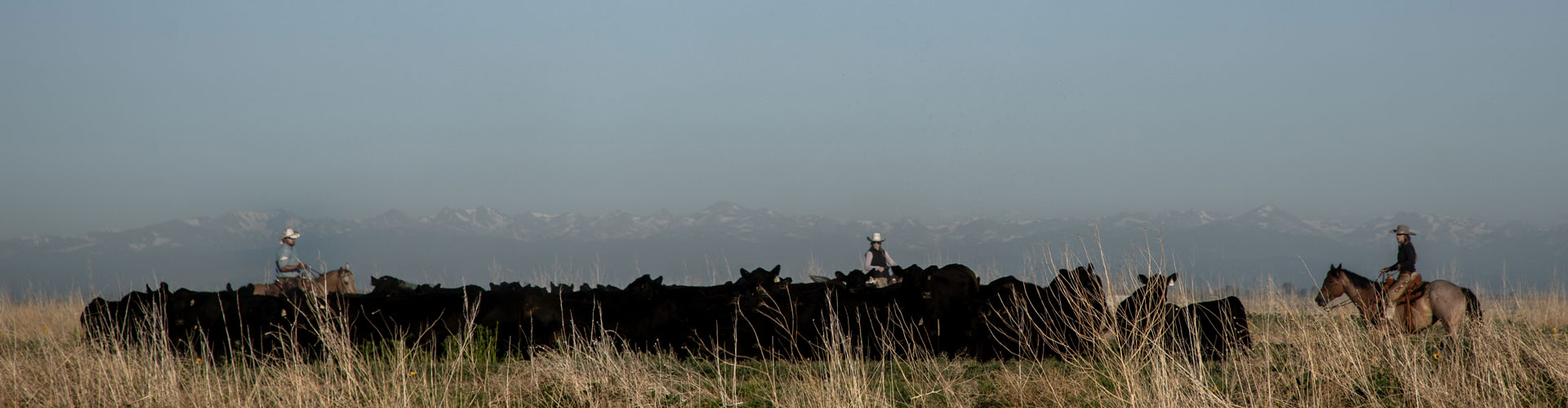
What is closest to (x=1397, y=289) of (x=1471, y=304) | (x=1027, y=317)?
(x=1471, y=304)

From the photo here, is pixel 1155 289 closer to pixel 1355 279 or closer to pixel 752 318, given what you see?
pixel 752 318

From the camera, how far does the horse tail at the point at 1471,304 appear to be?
11.6 meters

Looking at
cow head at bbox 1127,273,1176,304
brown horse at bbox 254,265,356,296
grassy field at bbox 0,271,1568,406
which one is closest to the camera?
grassy field at bbox 0,271,1568,406

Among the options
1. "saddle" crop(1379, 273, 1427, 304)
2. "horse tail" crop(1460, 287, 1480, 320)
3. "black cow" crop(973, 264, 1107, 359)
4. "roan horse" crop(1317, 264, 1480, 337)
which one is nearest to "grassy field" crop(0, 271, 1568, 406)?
"black cow" crop(973, 264, 1107, 359)

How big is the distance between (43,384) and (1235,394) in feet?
30.7

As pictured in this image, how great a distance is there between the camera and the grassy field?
6.62 m

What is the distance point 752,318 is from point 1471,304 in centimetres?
842

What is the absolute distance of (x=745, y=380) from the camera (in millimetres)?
8141

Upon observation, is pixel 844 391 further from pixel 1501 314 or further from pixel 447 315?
pixel 1501 314

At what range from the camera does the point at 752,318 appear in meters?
9.67

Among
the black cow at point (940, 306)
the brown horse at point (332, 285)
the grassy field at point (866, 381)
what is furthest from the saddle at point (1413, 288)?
the brown horse at point (332, 285)

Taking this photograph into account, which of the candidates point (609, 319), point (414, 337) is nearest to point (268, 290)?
point (414, 337)

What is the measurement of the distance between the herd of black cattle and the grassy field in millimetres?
481

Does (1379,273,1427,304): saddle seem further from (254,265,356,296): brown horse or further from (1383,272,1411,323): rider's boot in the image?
(254,265,356,296): brown horse
